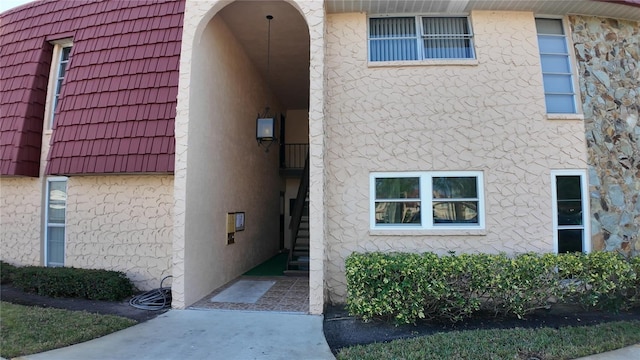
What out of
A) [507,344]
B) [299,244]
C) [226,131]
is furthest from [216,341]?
[299,244]

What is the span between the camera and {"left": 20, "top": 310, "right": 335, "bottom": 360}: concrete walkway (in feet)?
13.7

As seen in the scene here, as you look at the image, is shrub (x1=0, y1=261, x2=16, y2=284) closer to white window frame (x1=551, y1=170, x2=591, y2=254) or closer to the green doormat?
the green doormat

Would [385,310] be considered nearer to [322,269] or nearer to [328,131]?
[322,269]

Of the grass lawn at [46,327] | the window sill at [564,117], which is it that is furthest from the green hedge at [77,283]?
the window sill at [564,117]

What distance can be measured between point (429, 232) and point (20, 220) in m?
8.77

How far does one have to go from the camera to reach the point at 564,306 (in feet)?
19.5

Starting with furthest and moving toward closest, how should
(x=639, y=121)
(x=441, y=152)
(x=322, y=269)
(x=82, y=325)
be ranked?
(x=639, y=121) → (x=441, y=152) → (x=322, y=269) → (x=82, y=325)

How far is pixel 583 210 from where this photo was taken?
6.37m

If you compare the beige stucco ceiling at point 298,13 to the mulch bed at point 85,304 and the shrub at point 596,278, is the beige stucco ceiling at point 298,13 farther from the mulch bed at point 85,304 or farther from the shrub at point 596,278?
the mulch bed at point 85,304

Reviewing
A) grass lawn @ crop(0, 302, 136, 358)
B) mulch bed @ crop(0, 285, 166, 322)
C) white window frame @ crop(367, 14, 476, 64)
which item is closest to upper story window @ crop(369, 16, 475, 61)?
white window frame @ crop(367, 14, 476, 64)

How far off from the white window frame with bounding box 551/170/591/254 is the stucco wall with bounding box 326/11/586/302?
107 millimetres

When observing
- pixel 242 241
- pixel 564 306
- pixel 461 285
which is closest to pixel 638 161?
pixel 564 306

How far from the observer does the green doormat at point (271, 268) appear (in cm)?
877

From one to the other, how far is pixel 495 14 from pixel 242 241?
7057 mm
